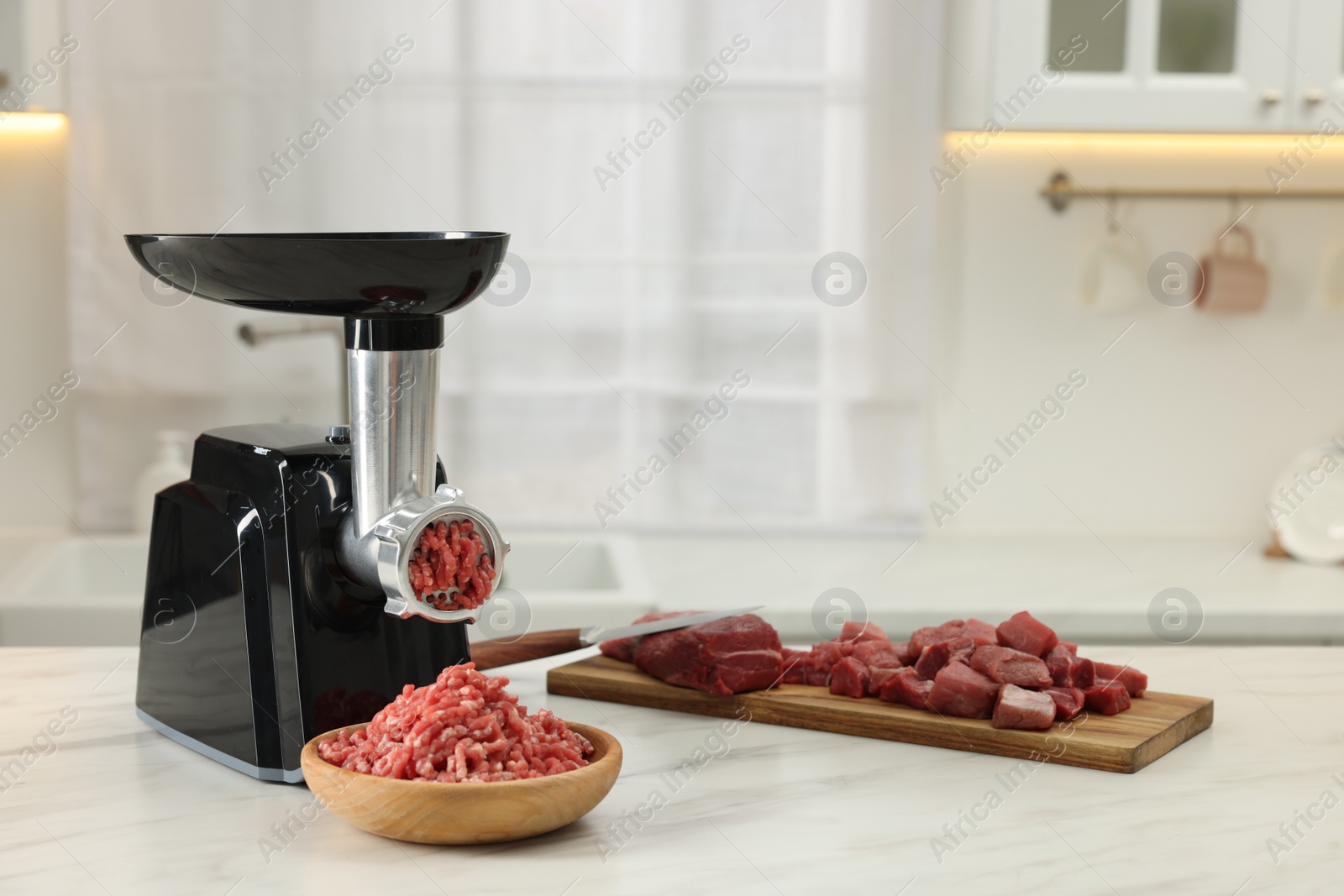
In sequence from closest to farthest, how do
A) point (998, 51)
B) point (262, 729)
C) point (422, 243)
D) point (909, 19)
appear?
point (422, 243) < point (262, 729) < point (998, 51) < point (909, 19)

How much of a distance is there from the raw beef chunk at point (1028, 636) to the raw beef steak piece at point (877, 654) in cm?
10

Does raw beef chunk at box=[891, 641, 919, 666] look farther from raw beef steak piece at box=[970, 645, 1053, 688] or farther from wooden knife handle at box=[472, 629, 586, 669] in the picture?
wooden knife handle at box=[472, 629, 586, 669]

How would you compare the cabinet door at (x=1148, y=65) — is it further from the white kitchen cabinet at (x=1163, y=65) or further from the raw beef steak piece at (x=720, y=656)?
the raw beef steak piece at (x=720, y=656)

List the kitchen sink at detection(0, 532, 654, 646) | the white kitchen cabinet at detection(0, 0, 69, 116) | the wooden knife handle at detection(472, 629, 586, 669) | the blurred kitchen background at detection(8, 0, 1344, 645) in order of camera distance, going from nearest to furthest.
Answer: the wooden knife handle at detection(472, 629, 586, 669) → the kitchen sink at detection(0, 532, 654, 646) → the white kitchen cabinet at detection(0, 0, 69, 116) → the blurred kitchen background at detection(8, 0, 1344, 645)

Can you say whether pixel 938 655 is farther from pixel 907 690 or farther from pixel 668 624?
pixel 668 624

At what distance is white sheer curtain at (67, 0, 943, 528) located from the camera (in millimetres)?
2225

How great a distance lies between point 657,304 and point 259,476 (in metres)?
1.44

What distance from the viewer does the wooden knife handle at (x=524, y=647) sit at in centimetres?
119

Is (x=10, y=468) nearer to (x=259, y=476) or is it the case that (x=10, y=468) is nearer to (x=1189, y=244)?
(x=259, y=476)

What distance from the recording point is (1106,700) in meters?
1.05

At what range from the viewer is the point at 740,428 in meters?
2.36

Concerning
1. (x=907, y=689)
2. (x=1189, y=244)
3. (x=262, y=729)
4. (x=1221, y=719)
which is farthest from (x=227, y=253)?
(x=1189, y=244)

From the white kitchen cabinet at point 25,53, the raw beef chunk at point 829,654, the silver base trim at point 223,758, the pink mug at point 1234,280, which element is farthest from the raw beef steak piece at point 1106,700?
the white kitchen cabinet at point 25,53

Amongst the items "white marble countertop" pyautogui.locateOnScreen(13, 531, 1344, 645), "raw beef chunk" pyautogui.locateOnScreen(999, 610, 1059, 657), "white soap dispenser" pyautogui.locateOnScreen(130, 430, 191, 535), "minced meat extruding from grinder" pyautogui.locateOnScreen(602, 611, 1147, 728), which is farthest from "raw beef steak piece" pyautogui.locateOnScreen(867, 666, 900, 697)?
"white soap dispenser" pyautogui.locateOnScreen(130, 430, 191, 535)
